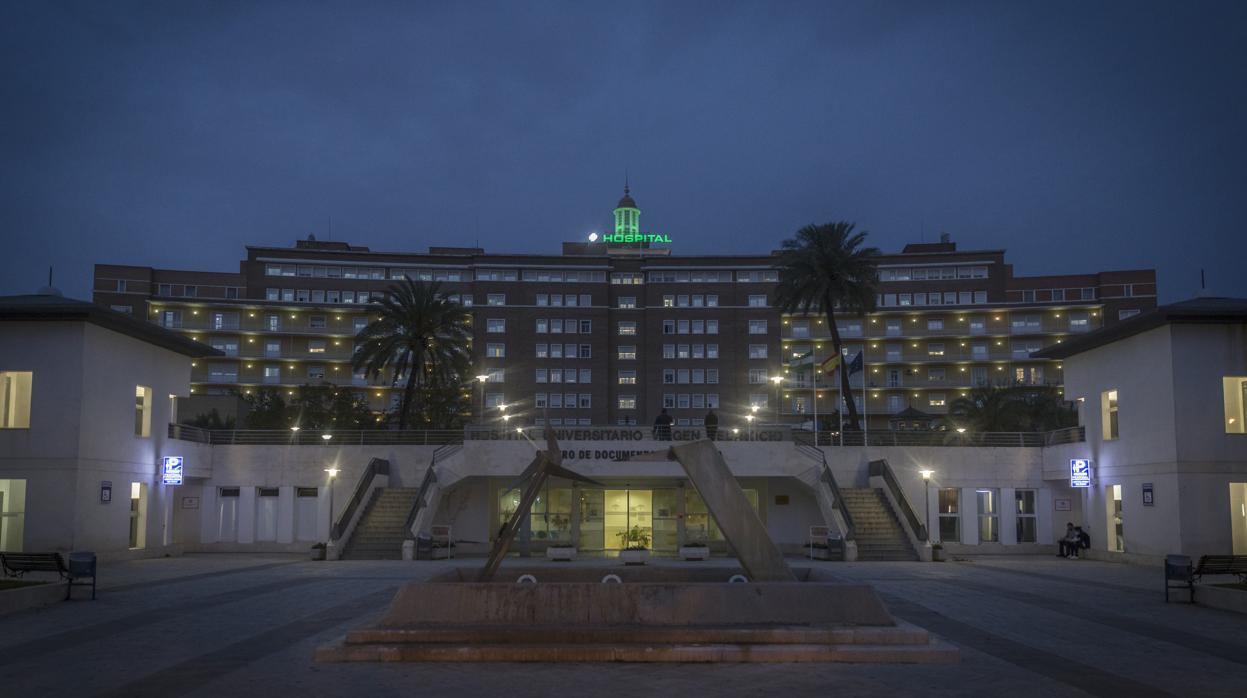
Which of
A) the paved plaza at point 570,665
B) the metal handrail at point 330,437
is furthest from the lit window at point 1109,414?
the metal handrail at point 330,437

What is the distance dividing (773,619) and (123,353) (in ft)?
90.2

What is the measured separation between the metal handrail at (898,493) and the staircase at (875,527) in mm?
519

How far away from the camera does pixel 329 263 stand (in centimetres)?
9619

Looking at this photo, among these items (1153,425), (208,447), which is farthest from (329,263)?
(1153,425)

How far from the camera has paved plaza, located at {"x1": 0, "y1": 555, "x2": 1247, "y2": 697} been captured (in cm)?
1209

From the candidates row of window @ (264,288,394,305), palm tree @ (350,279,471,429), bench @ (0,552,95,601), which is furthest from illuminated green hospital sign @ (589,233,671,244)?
bench @ (0,552,95,601)

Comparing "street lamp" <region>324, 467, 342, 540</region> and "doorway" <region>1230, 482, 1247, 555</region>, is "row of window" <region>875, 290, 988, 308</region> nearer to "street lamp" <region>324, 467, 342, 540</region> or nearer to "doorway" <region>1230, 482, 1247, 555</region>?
"doorway" <region>1230, 482, 1247, 555</region>

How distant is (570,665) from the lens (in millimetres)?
13469

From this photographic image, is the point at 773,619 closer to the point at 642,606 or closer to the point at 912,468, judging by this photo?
the point at 642,606

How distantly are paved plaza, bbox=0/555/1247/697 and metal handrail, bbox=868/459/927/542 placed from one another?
10.6m

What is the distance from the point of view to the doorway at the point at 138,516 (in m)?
35.4

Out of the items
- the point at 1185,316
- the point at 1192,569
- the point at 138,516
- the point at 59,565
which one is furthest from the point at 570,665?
the point at 138,516

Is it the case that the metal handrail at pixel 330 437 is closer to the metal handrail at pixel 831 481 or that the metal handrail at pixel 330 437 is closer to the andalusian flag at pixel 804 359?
the metal handrail at pixel 831 481

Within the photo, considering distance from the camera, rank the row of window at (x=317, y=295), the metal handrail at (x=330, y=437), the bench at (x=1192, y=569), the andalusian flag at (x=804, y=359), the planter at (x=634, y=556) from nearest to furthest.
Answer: the bench at (x=1192, y=569), the planter at (x=634, y=556), the metal handrail at (x=330, y=437), the andalusian flag at (x=804, y=359), the row of window at (x=317, y=295)
